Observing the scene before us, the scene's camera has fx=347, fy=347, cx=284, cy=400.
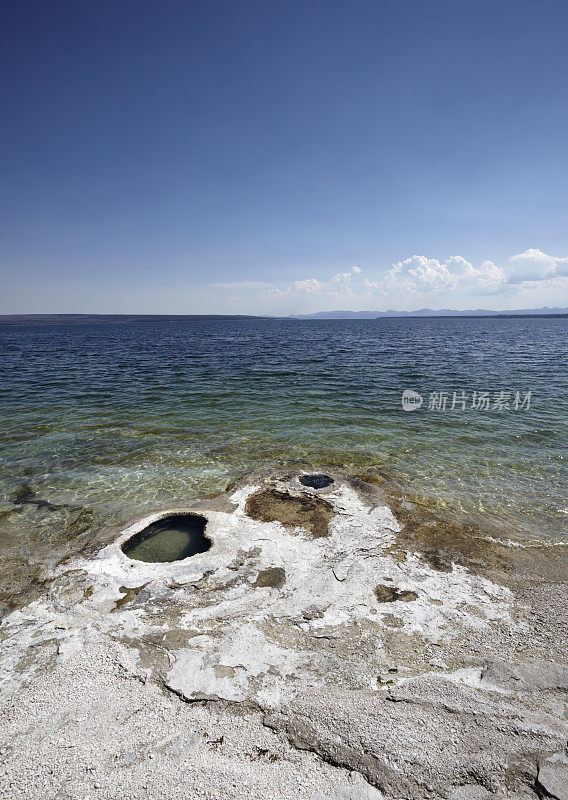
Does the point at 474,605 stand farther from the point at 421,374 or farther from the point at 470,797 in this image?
the point at 421,374

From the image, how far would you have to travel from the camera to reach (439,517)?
959cm

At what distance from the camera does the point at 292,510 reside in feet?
31.9

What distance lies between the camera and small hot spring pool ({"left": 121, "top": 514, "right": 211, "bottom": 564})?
26.9ft

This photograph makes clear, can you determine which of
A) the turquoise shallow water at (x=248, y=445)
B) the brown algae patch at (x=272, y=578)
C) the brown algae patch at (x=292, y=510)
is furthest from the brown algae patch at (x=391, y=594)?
the turquoise shallow water at (x=248, y=445)

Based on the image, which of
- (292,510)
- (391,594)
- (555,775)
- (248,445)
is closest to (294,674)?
(391,594)

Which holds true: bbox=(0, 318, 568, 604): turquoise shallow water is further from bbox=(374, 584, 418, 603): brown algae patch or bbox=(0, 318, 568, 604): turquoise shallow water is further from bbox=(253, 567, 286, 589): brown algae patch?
bbox=(253, 567, 286, 589): brown algae patch

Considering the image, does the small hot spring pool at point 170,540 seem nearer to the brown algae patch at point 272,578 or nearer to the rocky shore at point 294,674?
the rocky shore at point 294,674

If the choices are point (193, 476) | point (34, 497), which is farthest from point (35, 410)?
point (193, 476)

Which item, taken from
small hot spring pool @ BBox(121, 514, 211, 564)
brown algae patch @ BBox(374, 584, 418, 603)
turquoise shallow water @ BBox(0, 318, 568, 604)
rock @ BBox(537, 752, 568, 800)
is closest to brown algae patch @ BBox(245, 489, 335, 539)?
small hot spring pool @ BBox(121, 514, 211, 564)

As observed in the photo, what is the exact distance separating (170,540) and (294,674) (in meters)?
4.87

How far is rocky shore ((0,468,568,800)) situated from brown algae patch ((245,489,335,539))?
679mm

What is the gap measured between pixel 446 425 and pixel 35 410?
23.2m

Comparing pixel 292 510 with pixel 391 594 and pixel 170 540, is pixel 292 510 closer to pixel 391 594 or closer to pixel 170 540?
pixel 170 540

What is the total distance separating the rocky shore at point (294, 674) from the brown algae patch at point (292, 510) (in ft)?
2.23
